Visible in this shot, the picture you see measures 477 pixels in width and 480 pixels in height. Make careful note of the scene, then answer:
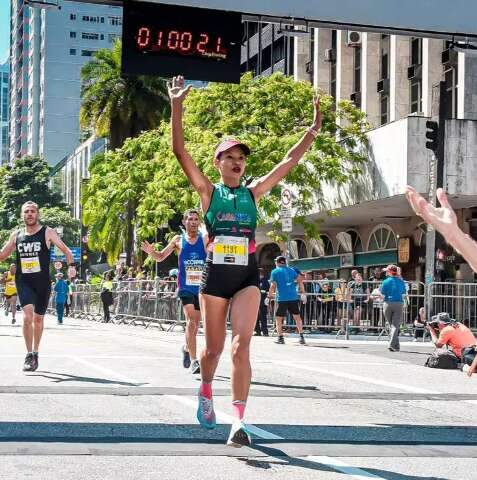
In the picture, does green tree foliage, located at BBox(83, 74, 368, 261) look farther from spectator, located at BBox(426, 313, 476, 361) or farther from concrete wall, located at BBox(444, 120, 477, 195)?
spectator, located at BBox(426, 313, 476, 361)

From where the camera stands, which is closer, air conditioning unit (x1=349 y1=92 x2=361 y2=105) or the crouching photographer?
the crouching photographer

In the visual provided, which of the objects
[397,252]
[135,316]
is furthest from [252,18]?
[397,252]

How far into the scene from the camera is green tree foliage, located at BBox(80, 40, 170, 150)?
49.1 meters

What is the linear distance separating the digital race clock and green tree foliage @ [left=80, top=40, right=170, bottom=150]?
115ft

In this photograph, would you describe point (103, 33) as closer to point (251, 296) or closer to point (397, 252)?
point (397, 252)

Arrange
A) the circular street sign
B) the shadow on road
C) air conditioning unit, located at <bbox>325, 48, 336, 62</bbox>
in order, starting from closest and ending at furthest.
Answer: the shadow on road
the circular street sign
air conditioning unit, located at <bbox>325, 48, 336, 62</bbox>

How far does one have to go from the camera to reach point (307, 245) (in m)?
47.2

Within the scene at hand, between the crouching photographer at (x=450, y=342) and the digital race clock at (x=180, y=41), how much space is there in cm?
490

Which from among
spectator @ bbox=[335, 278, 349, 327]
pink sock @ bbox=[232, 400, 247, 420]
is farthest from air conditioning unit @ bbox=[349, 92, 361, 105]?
pink sock @ bbox=[232, 400, 247, 420]

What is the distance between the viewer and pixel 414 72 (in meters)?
38.3

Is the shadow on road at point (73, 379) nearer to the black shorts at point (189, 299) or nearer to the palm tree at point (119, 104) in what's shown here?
the black shorts at point (189, 299)

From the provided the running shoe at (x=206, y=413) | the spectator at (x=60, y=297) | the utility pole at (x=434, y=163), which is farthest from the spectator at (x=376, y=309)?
the running shoe at (x=206, y=413)

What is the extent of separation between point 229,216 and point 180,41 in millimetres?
7096

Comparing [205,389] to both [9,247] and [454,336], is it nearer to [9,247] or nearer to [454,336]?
[9,247]
